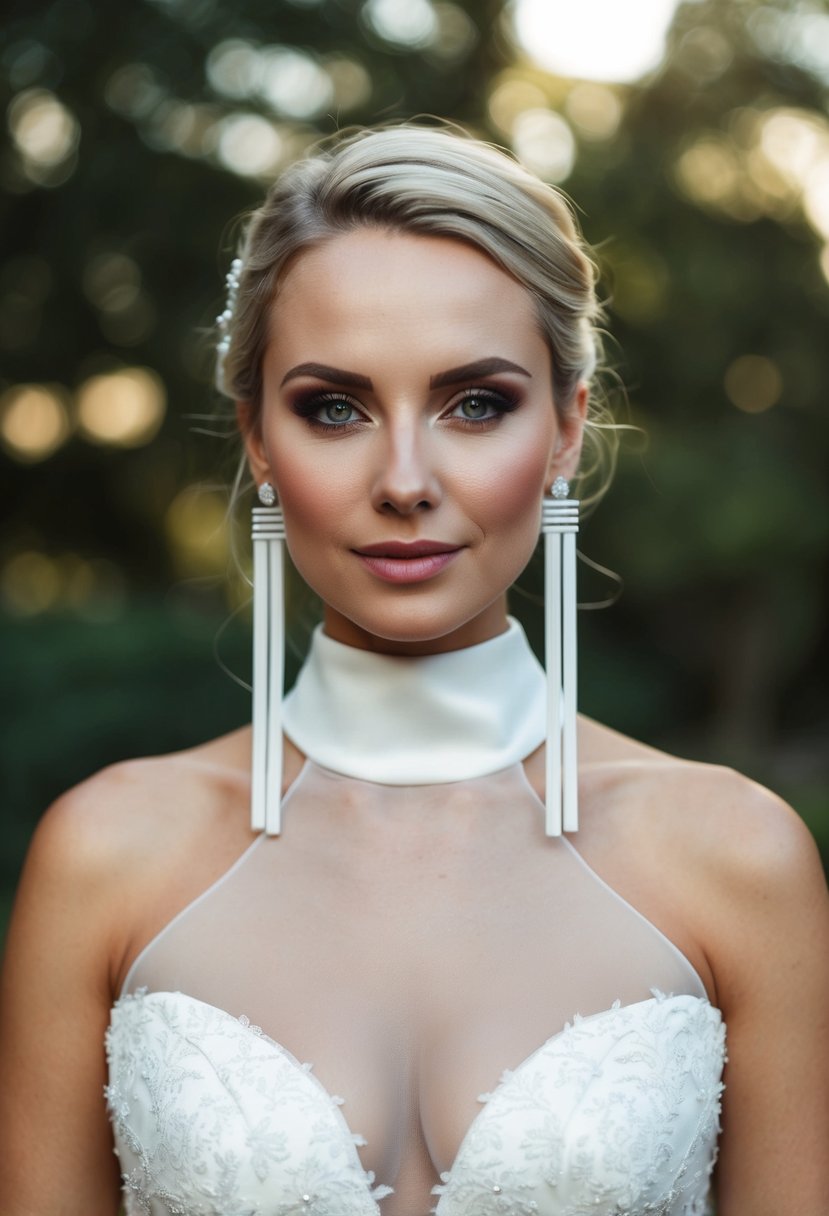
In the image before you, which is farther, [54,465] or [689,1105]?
[54,465]

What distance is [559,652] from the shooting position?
2857 millimetres

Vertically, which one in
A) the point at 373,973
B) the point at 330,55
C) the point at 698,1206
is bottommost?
the point at 698,1206

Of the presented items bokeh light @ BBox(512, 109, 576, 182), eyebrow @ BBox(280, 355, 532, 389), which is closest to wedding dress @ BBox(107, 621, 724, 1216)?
eyebrow @ BBox(280, 355, 532, 389)

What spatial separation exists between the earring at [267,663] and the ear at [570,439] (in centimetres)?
59

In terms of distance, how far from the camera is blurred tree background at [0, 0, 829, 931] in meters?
9.62

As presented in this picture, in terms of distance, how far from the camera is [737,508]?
37.4ft

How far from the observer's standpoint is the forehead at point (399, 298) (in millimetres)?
2568

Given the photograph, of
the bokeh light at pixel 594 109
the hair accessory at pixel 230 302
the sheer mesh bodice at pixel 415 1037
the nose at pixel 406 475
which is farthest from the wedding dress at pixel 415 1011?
the bokeh light at pixel 594 109

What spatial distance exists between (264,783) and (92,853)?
37cm

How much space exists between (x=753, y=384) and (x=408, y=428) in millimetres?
10152

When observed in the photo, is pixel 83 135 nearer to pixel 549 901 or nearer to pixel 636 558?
pixel 636 558

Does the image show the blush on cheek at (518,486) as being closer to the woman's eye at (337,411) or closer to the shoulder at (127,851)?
the woman's eye at (337,411)

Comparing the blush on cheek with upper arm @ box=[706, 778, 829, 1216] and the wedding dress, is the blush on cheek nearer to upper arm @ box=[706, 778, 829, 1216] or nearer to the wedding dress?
the wedding dress

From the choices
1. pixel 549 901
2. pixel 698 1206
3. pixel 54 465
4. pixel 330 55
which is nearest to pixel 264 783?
pixel 549 901
